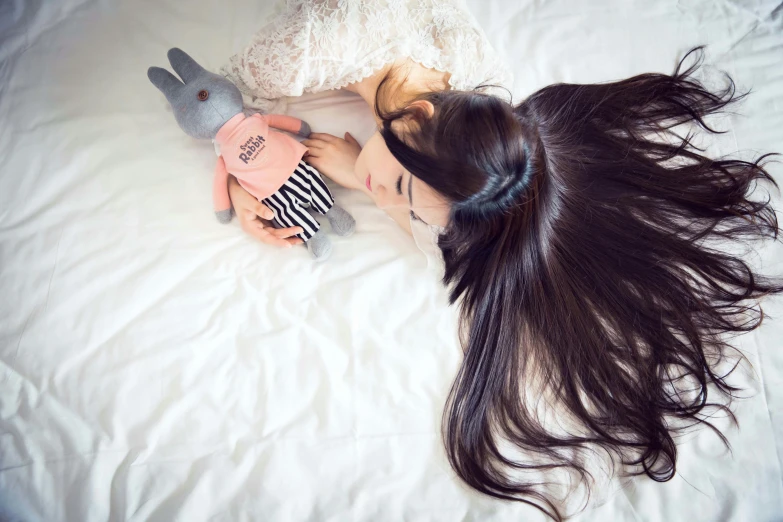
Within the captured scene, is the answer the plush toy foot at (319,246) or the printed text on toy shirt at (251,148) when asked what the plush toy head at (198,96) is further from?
the plush toy foot at (319,246)

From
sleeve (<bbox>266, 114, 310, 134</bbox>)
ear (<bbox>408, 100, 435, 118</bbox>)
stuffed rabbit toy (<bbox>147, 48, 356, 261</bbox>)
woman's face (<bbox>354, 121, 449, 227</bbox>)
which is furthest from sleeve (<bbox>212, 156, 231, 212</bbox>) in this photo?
ear (<bbox>408, 100, 435, 118</bbox>)

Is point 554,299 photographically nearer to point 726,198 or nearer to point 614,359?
point 614,359

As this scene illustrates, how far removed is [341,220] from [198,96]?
0.34 meters

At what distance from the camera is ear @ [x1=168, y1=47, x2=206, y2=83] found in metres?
0.89

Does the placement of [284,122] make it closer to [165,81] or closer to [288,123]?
[288,123]

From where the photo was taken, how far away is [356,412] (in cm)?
89

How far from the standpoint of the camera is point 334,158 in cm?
98

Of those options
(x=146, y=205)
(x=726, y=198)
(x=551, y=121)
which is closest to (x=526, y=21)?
(x=551, y=121)

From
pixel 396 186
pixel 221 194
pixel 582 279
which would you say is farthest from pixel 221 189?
pixel 582 279

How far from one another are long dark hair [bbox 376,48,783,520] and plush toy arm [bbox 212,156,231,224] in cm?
34

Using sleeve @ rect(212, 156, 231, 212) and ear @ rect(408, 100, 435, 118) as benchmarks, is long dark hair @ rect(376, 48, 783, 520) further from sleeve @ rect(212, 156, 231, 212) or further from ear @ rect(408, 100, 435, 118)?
sleeve @ rect(212, 156, 231, 212)

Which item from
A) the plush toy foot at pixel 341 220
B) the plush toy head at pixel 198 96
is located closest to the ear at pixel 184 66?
the plush toy head at pixel 198 96

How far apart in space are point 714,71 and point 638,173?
0.35 metres

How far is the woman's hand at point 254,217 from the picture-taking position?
3.03 feet
